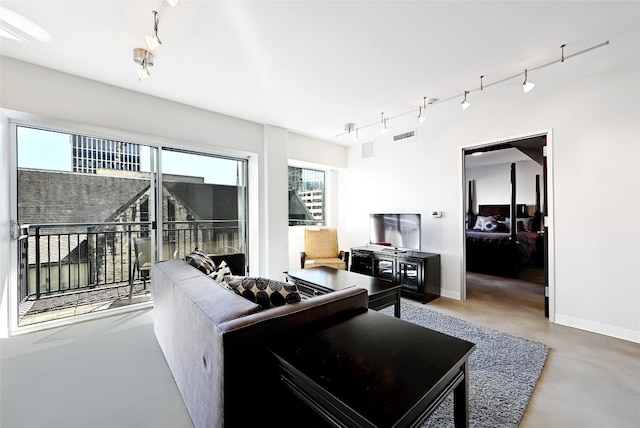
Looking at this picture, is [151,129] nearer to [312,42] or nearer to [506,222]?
[312,42]

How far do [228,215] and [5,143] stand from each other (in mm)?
2307

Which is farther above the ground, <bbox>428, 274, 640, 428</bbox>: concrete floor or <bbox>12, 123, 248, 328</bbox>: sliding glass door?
<bbox>12, 123, 248, 328</bbox>: sliding glass door

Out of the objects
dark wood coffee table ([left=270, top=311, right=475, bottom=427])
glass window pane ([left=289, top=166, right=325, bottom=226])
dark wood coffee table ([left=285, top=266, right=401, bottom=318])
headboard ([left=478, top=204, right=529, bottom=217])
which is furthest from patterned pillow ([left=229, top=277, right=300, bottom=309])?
headboard ([left=478, top=204, right=529, bottom=217])

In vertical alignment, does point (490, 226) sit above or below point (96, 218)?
below

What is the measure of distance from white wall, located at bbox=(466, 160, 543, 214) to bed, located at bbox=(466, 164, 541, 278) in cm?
19

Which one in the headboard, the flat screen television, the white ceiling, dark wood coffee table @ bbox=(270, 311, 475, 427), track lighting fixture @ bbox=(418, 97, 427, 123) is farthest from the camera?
the headboard

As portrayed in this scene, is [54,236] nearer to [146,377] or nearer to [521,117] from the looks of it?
[146,377]

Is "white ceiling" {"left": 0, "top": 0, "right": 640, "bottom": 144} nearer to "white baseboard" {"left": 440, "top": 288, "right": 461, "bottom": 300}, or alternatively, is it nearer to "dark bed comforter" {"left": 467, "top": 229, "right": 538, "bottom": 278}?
"white baseboard" {"left": 440, "top": 288, "right": 461, "bottom": 300}

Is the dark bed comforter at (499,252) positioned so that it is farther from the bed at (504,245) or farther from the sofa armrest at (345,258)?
the sofa armrest at (345,258)

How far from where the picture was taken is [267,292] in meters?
1.45

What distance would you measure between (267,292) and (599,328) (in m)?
3.35

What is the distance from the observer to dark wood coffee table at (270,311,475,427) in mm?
813

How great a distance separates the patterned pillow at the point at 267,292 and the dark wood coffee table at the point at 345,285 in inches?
41.7

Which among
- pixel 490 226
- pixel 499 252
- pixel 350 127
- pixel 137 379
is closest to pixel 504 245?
pixel 499 252
